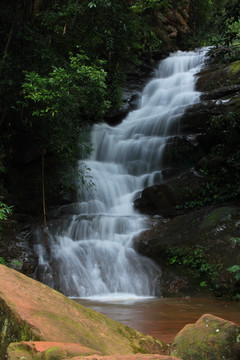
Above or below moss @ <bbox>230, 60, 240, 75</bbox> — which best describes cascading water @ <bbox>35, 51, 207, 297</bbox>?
below

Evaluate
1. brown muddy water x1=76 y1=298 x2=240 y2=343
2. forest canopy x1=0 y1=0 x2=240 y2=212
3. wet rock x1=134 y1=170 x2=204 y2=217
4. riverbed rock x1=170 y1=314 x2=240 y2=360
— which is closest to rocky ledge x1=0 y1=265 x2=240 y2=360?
riverbed rock x1=170 y1=314 x2=240 y2=360

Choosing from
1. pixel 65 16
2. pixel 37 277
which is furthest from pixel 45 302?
pixel 65 16

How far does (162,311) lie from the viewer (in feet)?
18.5

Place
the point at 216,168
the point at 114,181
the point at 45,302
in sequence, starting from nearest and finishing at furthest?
the point at 45,302, the point at 216,168, the point at 114,181

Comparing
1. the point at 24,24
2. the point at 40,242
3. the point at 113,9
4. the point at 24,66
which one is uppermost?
the point at 113,9

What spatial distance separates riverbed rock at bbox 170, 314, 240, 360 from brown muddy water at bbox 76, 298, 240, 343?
1463mm

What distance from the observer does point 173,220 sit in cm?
923

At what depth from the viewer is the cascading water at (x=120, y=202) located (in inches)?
302

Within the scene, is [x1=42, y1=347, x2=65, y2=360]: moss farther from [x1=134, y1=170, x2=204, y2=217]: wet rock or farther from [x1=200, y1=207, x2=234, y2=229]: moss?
[x1=134, y1=170, x2=204, y2=217]: wet rock

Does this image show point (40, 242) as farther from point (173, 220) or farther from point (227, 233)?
point (227, 233)

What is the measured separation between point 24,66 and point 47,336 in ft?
25.7

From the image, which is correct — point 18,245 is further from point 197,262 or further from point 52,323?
point 52,323

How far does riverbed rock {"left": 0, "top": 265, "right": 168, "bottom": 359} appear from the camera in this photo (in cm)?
229

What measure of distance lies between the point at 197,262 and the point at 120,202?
412 cm
